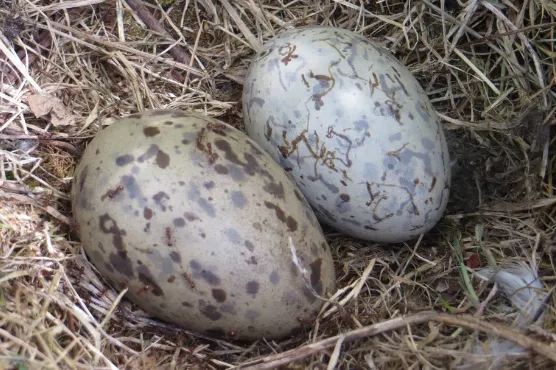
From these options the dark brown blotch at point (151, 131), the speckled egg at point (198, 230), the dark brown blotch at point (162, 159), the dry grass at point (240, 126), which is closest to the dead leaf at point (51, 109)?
the dry grass at point (240, 126)

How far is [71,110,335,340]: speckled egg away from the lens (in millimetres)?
1721

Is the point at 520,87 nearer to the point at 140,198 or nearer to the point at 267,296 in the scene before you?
the point at 267,296

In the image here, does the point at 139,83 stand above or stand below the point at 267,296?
above

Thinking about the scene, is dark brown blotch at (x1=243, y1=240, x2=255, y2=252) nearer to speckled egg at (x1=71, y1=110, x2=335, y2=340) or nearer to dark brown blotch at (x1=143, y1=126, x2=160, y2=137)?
speckled egg at (x1=71, y1=110, x2=335, y2=340)

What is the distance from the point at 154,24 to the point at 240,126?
0.58 meters

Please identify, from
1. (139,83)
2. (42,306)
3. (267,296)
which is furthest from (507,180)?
(42,306)

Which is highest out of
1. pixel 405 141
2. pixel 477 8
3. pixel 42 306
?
pixel 477 8

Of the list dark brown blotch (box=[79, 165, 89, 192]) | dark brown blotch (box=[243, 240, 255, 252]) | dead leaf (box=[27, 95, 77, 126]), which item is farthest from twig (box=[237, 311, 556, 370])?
dead leaf (box=[27, 95, 77, 126])

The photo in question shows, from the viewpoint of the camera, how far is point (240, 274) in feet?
5.70

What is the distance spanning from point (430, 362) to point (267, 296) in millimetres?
506

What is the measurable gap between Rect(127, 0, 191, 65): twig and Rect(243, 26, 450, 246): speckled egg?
544 millimetres

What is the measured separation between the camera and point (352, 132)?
189 cm

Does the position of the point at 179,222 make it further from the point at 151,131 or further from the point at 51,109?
the point at 51,109

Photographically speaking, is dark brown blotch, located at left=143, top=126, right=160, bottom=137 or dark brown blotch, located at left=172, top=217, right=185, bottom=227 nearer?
dark brown blotch, located at left=172, top=217, right=185, bottom=227
